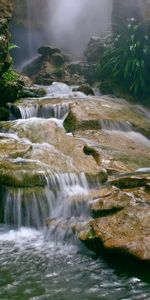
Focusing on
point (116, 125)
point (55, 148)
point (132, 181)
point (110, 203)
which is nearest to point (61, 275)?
point (110, 203)

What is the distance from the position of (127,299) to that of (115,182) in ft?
12.8

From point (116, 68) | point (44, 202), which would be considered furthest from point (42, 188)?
point (116, 68)

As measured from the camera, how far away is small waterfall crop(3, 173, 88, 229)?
9.00 m

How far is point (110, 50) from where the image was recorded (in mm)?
21891

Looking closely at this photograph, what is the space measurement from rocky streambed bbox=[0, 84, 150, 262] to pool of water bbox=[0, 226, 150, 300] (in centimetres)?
34

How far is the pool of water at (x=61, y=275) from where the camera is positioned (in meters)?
6.02

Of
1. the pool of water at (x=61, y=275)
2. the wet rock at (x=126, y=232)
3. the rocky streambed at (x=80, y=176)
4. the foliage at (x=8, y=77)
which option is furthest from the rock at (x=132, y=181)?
the foliage at (x=8, y=77)

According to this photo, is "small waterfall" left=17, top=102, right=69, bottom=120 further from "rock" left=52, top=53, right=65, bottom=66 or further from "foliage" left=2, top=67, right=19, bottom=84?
"rock" left=52, top=53, right=65, bottom=66

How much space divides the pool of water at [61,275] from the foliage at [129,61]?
522 inches

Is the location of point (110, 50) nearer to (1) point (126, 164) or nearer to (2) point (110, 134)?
(2) point (110, 134)

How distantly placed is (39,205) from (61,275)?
2.64m

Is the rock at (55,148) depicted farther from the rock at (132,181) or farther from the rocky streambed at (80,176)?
the rock at (132,181)

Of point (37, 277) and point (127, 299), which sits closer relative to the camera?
point (127, 299)

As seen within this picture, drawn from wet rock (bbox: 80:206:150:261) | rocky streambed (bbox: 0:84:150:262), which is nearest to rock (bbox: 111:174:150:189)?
rocky streambed (bbox: 0:84:150:262)
